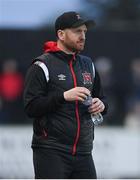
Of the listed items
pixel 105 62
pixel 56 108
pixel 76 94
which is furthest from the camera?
pixel 105 62

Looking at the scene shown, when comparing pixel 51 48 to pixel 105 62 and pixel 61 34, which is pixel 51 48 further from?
pixel 105 62

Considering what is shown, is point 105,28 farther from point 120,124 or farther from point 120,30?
point 120,124

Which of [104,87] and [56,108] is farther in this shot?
[104,87]

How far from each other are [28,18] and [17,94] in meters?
2.16

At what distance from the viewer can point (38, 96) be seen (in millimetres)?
5953

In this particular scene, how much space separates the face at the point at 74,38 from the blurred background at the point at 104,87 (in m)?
6.54

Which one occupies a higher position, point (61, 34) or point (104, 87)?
point (61, 34)

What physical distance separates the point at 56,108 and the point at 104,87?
311 inches

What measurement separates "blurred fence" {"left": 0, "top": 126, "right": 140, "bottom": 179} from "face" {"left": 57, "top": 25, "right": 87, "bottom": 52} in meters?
6.76

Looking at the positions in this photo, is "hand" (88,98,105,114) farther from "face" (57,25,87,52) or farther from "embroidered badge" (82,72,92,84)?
"face" (57,25,87,52)

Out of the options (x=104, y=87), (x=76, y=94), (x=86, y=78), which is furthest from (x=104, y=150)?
(x=76, y=94)

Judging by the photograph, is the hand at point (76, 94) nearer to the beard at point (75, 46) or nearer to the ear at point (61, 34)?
the beard at point (75, 46)

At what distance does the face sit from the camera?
20.0 feet

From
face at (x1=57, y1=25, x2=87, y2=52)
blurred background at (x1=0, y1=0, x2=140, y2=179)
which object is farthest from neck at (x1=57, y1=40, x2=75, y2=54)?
blurred background at (x1=0, y1=0, x2=140, y2=179)
